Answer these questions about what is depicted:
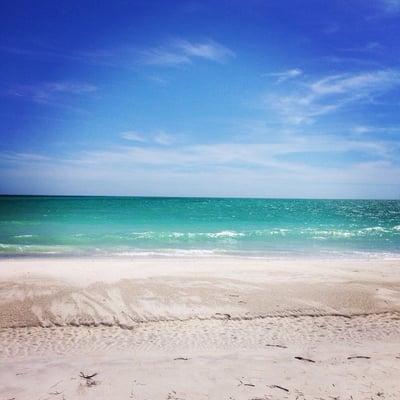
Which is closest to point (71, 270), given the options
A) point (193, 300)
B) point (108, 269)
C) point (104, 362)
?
point (108, 269)

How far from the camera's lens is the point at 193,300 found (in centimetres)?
952

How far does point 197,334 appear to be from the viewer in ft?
24.6

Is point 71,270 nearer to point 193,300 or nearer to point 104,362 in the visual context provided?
point 193,300

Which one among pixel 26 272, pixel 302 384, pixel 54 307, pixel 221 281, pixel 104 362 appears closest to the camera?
pixel 302 384

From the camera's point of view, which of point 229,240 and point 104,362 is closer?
point 104,362

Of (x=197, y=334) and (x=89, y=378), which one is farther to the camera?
(x=197, y=334)

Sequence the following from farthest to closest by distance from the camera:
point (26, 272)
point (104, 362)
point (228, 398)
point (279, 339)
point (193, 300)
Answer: point (26, 272) → point (193, 300) → point (279, 339) → point (104, 362) → point (228, 398)

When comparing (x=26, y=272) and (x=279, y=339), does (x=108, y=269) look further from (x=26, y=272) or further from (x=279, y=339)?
(x=279, y=339)

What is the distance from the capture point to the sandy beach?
5352mm

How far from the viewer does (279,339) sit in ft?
23.7

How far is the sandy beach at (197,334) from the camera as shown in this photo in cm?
535

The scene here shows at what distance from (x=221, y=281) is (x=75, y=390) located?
6649mm

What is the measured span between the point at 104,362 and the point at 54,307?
331cm

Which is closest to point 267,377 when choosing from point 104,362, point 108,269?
point 104,362
